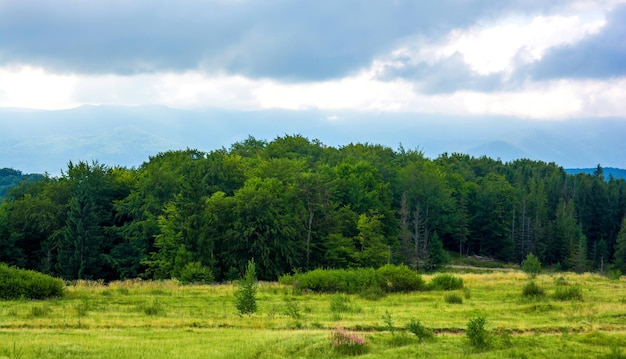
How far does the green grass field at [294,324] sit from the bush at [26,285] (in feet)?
4.42

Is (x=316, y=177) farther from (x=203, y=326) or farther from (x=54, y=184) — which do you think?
(x=203, y=326)

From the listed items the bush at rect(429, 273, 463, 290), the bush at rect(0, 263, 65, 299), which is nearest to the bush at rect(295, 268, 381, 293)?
the bush at rect(429, 273, 463, 290)

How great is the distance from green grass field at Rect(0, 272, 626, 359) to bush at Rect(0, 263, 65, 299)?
135cm

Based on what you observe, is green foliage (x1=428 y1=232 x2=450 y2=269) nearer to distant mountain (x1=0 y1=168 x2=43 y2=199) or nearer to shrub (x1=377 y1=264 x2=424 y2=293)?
shrub (x1=377 y1=264 x2=424 y2=293)


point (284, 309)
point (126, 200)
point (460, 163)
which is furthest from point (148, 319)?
point (460, 163)

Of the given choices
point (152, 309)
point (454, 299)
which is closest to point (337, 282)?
point (454, 299)

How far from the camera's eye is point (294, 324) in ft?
65.8

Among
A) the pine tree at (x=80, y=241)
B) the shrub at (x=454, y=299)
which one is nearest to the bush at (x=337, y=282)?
the shrub at (x=454, y=299)

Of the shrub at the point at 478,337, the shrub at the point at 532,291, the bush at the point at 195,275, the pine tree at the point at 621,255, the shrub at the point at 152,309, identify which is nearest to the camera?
the shrub at the point at 478,337

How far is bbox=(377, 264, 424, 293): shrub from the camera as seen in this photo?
3459cm

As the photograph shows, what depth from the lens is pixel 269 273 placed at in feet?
167

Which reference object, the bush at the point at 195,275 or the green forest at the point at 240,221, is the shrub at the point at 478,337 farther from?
the green forest at the point at 240,221

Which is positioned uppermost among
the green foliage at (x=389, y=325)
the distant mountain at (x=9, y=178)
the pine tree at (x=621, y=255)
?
the distant mountain at (x=9, y=178)

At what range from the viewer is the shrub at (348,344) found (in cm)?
1461
